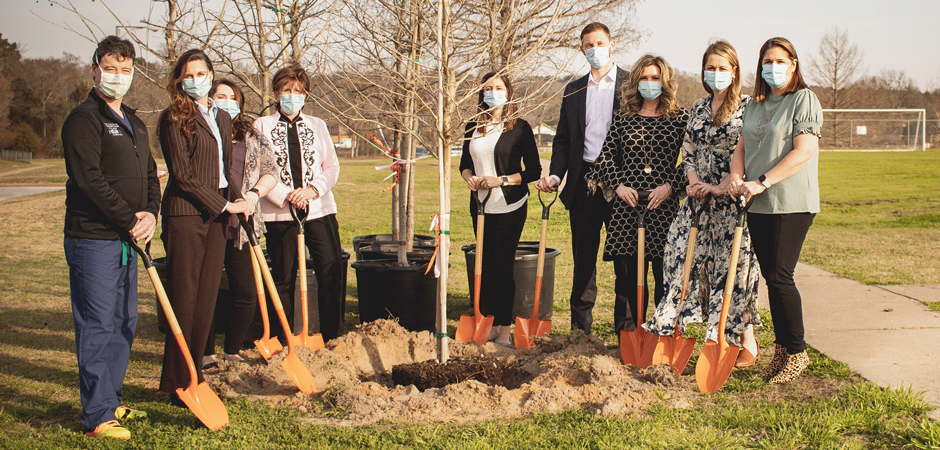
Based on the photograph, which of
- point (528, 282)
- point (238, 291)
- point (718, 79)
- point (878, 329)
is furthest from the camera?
point (528, 282)

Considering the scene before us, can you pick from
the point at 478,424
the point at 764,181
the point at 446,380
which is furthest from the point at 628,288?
the point at 478,424

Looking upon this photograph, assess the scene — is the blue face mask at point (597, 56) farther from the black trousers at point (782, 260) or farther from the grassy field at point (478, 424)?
the grassy field at point (478, 424)

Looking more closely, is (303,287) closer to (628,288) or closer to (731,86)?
(628,288)

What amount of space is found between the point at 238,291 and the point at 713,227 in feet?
10.3

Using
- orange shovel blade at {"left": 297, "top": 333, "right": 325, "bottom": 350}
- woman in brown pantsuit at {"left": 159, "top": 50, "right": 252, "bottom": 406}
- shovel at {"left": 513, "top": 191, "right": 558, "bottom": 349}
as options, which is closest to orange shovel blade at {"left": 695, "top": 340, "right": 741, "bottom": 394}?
shovel at {"left": 513, "top": 191, "right": 558, "bottom": 349}

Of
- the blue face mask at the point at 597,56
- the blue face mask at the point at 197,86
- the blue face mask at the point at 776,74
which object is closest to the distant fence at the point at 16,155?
the blue face mask at the point at 197,86

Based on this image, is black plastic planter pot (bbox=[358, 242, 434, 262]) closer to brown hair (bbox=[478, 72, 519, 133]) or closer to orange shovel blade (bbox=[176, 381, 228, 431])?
brown hair (bbox=[478, 72, 519, 133])

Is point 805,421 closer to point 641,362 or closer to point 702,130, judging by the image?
point 641,362

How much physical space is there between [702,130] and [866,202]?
47.7 feet

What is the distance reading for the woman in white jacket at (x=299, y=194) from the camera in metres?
4.52

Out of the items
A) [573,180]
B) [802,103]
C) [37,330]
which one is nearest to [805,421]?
[802,103]

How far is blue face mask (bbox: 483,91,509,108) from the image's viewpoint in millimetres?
4562

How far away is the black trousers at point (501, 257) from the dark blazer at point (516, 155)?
137mm

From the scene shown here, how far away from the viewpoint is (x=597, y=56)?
456cm
